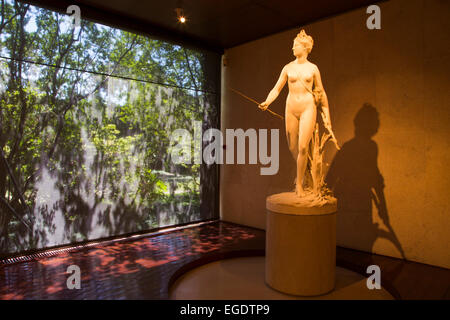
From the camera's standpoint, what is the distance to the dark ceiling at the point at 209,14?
14.9ft

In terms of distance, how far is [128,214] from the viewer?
5.12m

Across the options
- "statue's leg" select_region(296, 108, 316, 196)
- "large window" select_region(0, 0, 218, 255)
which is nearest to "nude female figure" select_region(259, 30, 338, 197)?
"statue's leg" select_region(296, 108, 316, 196)

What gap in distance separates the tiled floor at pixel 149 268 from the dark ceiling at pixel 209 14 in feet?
10.6

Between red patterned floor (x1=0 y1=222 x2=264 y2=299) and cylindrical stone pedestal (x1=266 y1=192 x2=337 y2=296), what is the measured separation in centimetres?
116

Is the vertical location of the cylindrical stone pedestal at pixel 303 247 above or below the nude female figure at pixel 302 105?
below

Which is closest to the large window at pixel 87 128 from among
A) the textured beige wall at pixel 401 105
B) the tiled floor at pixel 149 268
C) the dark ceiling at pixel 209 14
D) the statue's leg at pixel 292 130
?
the dark ceiling at pixel 209 14

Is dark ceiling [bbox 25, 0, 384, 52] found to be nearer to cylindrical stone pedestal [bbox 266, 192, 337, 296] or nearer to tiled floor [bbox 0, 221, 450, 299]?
cylindrical stone pedestal [bbox 266, 192, 337, 296]

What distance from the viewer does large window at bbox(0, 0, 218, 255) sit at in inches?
159

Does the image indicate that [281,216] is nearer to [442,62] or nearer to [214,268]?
[214,268]

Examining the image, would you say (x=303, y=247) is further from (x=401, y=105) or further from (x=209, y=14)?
(x=209, y=14)

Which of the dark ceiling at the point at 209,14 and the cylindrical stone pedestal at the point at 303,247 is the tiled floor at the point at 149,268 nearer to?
the cylindrical stone pedestal at the point at 303,247

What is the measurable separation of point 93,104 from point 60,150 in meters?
0.79

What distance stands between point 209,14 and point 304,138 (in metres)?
2.70
